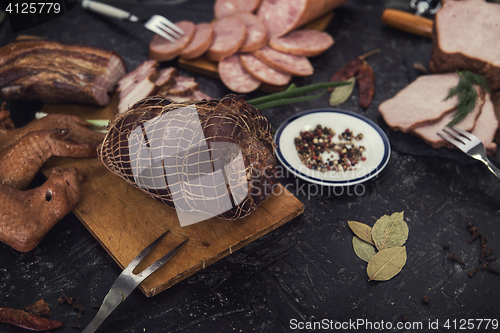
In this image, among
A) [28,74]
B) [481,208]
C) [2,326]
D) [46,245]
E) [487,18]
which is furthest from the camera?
[487,18]

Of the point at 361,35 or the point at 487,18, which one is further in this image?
the point at 361,35

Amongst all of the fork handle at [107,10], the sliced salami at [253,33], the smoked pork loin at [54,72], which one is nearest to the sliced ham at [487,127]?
the sliced salami at [253,33]

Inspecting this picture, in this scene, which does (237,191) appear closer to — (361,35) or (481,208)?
(481,208)

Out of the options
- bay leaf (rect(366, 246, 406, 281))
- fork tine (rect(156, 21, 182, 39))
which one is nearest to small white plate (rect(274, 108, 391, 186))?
bay leaf (rect(366, 246, 406, 281))

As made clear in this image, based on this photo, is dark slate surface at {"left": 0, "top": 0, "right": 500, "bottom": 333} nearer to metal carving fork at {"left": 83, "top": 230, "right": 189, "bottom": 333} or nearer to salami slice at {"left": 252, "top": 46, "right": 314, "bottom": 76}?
metal carving fork at {"left": 83, "top": 230, "right": 189, "bottom": 333}

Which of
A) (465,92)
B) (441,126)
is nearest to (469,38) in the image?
(465,92)

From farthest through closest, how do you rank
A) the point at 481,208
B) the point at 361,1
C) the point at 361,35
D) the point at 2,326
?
the point at 361,1 → the point at 361,35 → the point at 481,208 → the point at 2,326

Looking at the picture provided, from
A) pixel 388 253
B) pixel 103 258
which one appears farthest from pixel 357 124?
pixel 103 258
